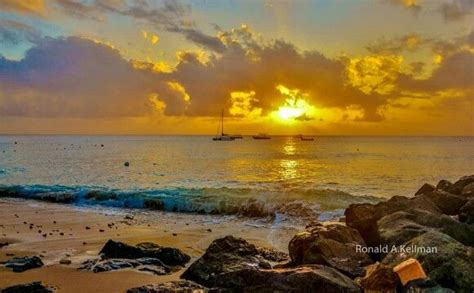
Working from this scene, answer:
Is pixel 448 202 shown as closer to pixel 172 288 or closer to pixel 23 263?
pixel 172 288

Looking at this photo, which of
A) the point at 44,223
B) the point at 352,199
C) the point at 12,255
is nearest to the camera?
the point at 12,255

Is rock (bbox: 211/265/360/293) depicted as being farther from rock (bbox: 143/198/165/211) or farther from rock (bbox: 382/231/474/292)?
rock (bbox: 143/198/165/211)

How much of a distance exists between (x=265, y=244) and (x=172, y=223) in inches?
247

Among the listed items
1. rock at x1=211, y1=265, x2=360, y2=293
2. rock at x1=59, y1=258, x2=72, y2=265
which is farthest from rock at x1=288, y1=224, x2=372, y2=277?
rock at x1=59, y1=258, x2=72, y2=265

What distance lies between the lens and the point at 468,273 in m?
7.90

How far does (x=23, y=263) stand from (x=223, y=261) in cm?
512

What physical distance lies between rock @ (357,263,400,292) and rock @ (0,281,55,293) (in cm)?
631

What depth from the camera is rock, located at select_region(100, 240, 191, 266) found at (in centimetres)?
1154

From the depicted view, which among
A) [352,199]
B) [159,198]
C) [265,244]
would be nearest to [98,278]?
[265,244]

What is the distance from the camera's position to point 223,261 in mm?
10195

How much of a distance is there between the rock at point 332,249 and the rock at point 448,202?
624 cm

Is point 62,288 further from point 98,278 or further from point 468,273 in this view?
point 468,273

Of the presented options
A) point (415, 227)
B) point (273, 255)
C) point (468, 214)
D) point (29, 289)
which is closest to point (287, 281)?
point (415, 227)

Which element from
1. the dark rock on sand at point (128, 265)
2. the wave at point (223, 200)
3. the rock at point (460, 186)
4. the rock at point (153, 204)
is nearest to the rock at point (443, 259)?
the dark rock on sand at point (128, 265)
